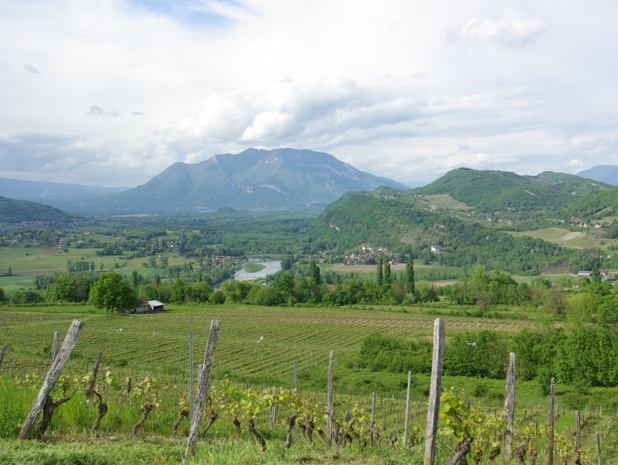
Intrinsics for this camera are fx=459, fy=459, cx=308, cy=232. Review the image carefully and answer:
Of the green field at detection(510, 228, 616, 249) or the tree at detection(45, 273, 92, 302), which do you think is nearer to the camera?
the tree at detection(45, 273, 92, 302)

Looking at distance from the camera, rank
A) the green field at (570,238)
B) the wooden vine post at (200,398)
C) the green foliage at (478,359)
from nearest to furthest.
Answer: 1. the wooden vine post at (200,398)
2. the green foliage at (478,359)
3. the green field at (570,238)

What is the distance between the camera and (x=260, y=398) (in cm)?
690

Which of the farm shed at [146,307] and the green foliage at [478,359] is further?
the farm shed at [146,307]

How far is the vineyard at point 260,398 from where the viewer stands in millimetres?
6322

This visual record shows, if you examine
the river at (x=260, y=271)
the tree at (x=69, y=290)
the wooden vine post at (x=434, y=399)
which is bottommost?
the river at (x=260, y=271)

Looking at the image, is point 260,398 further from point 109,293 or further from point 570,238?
point 570,238

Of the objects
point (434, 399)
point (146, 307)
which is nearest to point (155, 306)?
point (146, 307)

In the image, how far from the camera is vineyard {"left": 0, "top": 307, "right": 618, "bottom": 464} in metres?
6.32

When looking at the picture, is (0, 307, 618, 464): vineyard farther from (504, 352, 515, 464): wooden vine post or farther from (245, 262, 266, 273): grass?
(245, 262, 266, 273): grass

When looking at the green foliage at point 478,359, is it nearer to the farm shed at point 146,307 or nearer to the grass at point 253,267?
the farm shed at point 146,307

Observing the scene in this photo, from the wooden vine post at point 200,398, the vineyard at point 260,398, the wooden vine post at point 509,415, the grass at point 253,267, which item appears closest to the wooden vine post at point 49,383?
the vineyard at point 260,398

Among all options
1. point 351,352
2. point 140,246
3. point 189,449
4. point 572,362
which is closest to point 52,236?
point 140,246

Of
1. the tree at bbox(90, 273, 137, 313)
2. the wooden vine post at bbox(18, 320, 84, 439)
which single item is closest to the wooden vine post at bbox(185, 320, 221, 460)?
the wooden vine post at bbox(18, 320, 84, 439)

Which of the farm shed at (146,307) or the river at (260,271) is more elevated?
the farm shed at (146,307)
